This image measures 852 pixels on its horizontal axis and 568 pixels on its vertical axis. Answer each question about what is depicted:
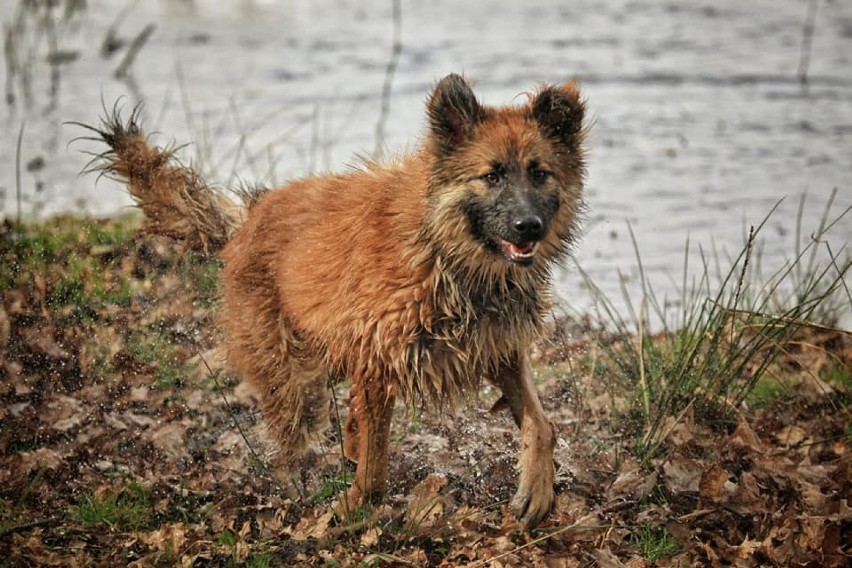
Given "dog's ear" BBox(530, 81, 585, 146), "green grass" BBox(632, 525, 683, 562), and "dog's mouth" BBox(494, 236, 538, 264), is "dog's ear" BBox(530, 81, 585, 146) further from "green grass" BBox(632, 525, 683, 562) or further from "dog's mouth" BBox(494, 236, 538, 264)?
"green grass" BBox(632, 525, 683, 562)

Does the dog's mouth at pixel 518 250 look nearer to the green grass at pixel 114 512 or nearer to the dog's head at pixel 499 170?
the dog's head at pixel 499 170

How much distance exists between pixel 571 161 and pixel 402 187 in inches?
34.2

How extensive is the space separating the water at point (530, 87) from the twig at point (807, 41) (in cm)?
14

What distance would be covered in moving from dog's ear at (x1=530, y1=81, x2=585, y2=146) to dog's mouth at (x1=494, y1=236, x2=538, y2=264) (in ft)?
1.98

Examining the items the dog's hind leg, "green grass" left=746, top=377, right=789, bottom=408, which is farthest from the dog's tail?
"green grass" left=746, top=377, right=789, bottom=408

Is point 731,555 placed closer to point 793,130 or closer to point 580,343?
point 580,343

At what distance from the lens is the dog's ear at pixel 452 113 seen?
16.3 ft

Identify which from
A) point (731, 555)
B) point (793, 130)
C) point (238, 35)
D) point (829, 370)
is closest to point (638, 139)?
point (793, 130)

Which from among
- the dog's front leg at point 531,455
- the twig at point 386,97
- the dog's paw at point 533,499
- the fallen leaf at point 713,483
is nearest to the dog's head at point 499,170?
the dog's front leg at point 531,455

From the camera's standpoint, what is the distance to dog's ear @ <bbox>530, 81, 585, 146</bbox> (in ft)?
16.6

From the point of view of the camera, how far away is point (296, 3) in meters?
20.7

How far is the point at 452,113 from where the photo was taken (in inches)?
198

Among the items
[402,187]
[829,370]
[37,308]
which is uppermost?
[402,187]

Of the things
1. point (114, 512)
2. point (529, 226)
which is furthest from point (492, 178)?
point (114, 512)
